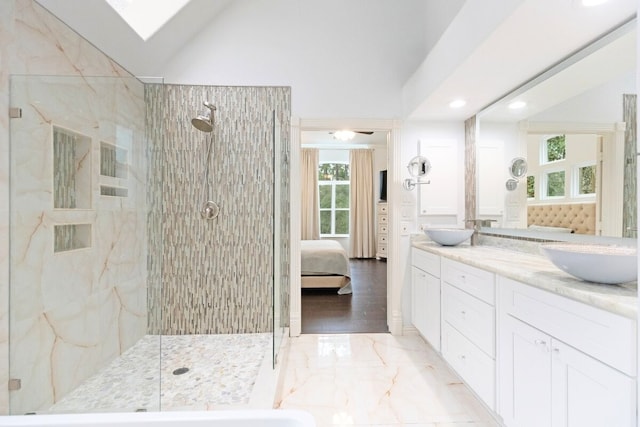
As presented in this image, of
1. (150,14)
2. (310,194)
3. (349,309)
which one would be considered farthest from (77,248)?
(310,194)

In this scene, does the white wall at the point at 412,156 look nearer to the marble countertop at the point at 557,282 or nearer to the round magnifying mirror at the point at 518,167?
the round magnifying mirror at the point at 518,167

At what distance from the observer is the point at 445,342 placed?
89.4 inches

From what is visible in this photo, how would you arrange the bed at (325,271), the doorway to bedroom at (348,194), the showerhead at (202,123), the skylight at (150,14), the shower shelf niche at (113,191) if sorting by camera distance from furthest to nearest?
the doorway to bedroom at (348,194) → the bed at (325,271) → the showerhead at (202,123) → the skylight at (150,14) → the shower shelf niche at (113,191)

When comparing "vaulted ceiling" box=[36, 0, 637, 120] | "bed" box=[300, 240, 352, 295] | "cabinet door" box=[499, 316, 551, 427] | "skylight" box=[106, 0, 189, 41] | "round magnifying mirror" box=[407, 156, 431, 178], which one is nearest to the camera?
"cabinet door" box=[499, 316, 551, 427]

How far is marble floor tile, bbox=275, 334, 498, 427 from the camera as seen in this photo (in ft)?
6.03

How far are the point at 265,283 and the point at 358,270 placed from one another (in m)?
3.26

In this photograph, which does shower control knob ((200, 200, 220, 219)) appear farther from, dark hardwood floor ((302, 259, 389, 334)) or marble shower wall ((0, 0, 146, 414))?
dark hardwood floor ((302, 259, 389, 334))

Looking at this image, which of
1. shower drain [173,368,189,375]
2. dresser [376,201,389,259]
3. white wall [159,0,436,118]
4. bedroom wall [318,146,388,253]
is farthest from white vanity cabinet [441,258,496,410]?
bedroom wall [318,146,388,253]

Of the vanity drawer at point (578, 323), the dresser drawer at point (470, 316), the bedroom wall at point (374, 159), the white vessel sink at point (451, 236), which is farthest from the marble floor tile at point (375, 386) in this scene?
the bedroom wall at point (374, 159)

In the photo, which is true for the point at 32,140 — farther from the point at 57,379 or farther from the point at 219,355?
the point at 219,355

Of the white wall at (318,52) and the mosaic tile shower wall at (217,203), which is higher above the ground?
the white wall at (318,52)

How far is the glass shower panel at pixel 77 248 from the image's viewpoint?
1.65m

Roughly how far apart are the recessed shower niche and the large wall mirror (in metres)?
2.90

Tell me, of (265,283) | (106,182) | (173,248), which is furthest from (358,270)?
(106,182)
